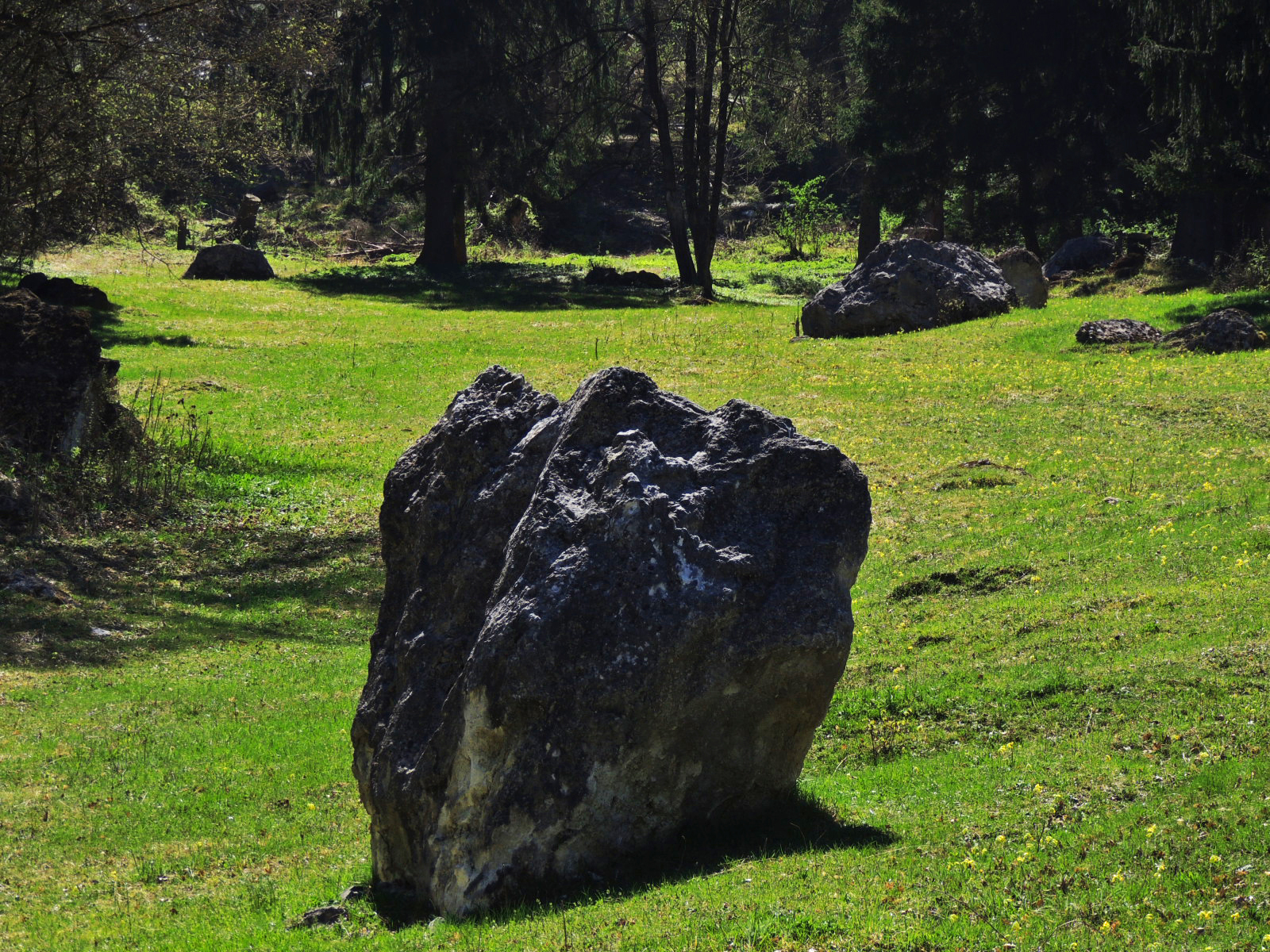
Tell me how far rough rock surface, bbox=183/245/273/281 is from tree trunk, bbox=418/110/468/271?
645 centimetres

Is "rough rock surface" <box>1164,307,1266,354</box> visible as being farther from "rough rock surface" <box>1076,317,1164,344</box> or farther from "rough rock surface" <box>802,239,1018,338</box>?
"rough rock surface" <box>802,239,1018,338</box>

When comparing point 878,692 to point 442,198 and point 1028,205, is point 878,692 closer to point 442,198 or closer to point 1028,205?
point 1028,205

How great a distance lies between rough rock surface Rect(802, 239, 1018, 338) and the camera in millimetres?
30547

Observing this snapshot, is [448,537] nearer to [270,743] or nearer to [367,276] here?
[270,743]

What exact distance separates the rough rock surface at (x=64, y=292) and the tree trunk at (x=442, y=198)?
49.2ft

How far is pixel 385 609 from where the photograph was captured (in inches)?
327

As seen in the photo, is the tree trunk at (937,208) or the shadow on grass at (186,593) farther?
the tree trunk at (937,208)

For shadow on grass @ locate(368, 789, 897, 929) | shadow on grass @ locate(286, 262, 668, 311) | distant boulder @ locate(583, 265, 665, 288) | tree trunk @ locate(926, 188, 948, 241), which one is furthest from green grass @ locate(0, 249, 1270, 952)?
tree trunk @ locate(926, 188, 948, 241)

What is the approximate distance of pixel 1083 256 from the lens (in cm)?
3984

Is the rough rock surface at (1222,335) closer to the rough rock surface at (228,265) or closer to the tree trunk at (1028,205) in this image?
the tree trunk at (1028,205)

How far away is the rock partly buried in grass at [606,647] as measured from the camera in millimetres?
6641

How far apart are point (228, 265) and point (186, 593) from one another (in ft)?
96.8

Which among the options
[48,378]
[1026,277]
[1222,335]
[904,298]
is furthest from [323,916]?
[1026,277]

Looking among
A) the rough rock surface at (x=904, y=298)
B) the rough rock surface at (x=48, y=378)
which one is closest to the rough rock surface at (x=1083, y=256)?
the rough rock surface at (x=904, y=298)
